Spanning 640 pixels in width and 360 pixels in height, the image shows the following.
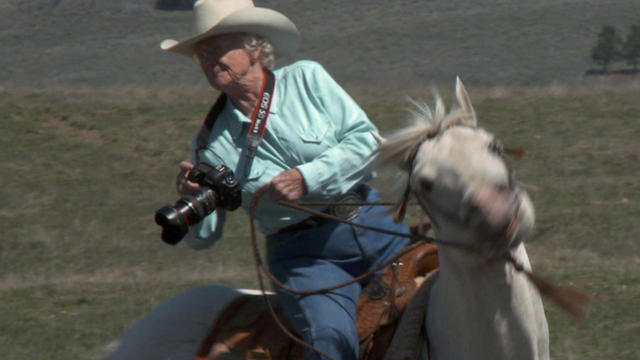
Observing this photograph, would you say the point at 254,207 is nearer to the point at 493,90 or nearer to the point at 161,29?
the point at 493,90

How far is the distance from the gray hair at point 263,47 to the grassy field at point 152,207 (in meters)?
0.74

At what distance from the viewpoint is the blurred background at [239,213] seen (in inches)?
319

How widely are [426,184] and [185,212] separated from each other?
1096mm

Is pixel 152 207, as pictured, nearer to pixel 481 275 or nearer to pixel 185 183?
pixel 185 183

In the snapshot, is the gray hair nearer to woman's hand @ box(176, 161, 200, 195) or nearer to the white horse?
woman's hand @ box(176, 161, 200, 195)

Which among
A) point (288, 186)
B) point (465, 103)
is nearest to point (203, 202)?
point (288, 186)

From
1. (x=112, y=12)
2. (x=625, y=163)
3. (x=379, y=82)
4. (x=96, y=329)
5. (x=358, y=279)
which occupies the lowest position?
(x=112, y=12)

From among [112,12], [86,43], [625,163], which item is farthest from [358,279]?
[112,12]

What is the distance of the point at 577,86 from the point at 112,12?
33209 mm

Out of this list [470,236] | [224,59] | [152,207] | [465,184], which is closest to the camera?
[465,184]

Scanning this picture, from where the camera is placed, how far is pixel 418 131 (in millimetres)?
3088

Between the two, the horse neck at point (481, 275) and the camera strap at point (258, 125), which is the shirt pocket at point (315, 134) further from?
the horse neck at point (481, 275)

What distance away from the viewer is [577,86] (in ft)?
63.5

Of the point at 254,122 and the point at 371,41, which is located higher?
the point at 254,122
